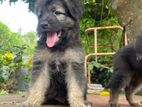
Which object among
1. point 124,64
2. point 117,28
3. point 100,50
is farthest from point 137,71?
point 100,50

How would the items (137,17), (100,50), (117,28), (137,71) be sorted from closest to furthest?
(137,71) → (137,17) → (117,28) → (100,50)

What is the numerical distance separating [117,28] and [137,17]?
1.26 m

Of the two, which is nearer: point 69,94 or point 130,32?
point 69,94

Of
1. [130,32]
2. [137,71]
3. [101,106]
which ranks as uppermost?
[130,32]

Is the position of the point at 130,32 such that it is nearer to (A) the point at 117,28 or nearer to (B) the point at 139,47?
(A) the point at 117,28

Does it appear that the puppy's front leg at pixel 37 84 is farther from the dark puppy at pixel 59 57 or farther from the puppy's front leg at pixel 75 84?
the puppy's front leg at pixel 75 84

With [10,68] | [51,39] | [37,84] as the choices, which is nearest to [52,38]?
[51,39]

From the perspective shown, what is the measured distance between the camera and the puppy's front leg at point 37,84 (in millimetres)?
5129

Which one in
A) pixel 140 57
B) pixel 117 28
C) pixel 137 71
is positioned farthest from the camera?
pixel 117 28

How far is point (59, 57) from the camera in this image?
17.0 feet

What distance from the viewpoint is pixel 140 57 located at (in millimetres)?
4867

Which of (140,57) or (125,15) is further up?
(125,15)

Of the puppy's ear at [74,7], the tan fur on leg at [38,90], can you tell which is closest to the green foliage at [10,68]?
the tan fur on leg at [38,90]

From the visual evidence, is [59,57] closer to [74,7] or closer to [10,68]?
[74,7]
